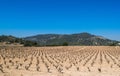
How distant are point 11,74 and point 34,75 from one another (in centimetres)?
124

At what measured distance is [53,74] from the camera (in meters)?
14.6

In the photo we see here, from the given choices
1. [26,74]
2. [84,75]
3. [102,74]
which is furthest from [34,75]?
[102,74]

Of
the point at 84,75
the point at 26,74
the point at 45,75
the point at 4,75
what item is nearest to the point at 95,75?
the point at 84,75

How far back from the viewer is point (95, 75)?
48.3 feet

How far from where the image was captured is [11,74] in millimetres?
14047

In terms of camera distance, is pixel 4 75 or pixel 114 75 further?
pixel 114 75

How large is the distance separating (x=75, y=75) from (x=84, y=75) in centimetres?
52

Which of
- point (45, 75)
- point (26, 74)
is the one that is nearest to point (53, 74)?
point (45, 75)

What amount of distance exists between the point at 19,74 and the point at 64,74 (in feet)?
8.23

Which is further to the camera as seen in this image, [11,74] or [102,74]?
[102,74]

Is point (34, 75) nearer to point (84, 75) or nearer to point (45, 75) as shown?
point (45, 75)

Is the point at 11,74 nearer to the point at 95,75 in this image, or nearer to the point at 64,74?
the point at 64,74

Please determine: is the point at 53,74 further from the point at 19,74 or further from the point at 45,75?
the point at 19,74

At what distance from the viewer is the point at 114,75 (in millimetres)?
15031
